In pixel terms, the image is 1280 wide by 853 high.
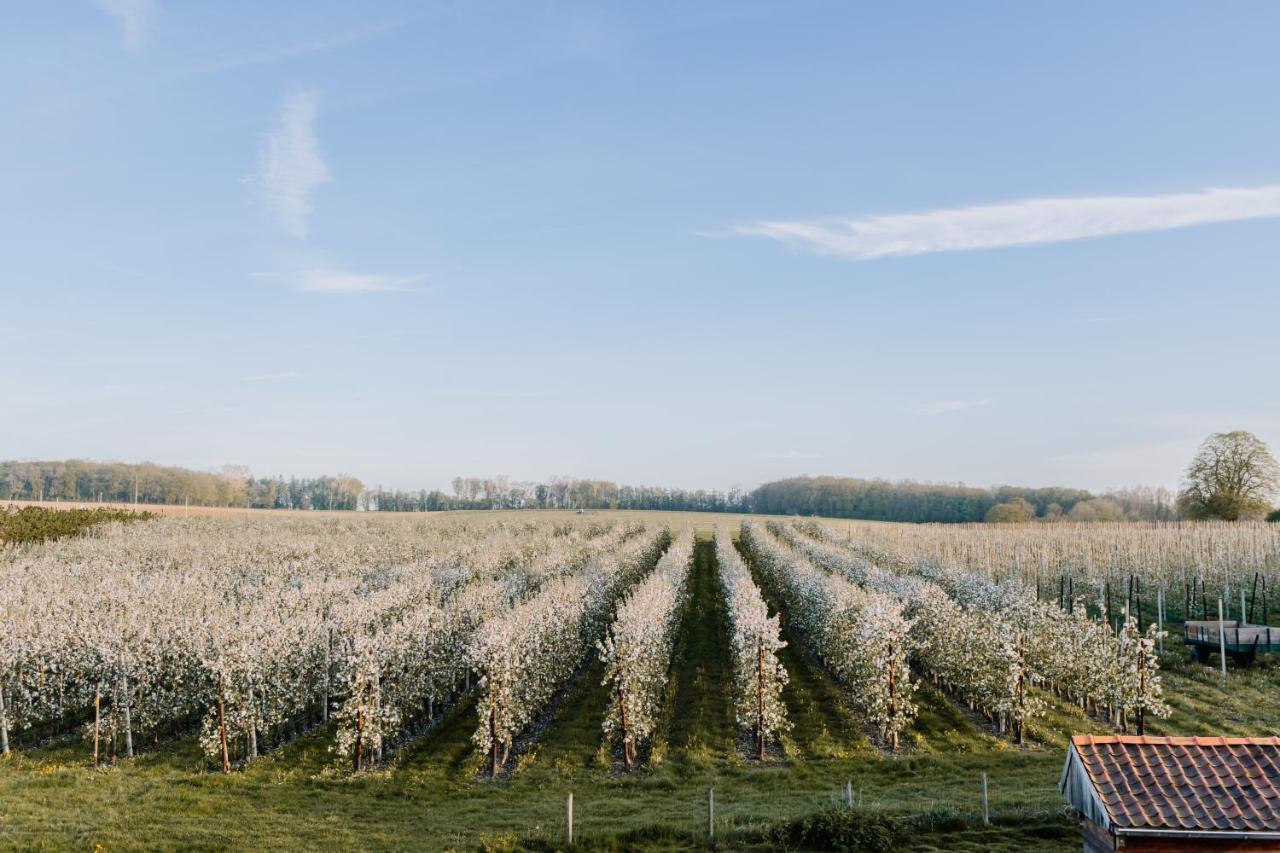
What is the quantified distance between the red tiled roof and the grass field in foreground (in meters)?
6.41

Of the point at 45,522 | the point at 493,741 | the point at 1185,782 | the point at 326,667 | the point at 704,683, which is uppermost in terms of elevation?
the point at 1185,782

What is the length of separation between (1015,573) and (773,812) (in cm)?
4355

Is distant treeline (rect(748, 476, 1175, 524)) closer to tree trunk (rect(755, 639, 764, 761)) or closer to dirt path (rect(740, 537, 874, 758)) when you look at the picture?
dirt path (rect(740, 537, 874, 758))

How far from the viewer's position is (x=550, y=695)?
34469mm

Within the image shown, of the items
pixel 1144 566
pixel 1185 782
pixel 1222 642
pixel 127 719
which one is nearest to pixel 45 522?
pixel 127 719

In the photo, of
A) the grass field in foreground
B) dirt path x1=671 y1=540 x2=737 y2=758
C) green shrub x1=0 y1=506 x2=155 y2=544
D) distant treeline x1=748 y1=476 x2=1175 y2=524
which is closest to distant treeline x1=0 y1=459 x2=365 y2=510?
green shrub x1=0 y1=506 x2=155 y2=544

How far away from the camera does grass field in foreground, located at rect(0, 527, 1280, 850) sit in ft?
66.6

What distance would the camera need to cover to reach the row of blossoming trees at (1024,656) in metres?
27.6

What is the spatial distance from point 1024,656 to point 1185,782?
18.8 m

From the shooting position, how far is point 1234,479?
87188 millimetres

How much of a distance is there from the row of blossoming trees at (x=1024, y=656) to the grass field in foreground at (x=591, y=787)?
3.84ft

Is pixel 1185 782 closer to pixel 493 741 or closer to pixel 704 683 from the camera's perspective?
pixel 493 741

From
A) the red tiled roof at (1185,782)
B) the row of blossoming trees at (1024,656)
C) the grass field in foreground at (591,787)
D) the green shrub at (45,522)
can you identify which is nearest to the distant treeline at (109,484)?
the green shrub at (45,522)

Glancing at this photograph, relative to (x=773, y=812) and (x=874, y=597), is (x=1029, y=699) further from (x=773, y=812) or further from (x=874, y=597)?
(x=773, y=812)
